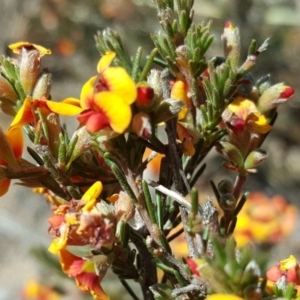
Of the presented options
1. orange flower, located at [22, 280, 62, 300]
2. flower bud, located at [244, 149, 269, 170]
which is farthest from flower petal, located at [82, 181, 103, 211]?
orange flower, located at [22, 280, 62, 300]

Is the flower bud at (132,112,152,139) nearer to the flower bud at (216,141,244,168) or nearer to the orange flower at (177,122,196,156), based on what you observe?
the orange flower at (177,122,196,156)

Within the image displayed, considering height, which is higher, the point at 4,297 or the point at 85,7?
the point at 85,7

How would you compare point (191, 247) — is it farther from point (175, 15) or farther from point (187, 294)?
point (175, 15)

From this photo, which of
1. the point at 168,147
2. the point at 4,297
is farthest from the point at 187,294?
the point at 4,297

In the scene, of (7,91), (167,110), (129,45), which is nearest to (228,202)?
(167,110)

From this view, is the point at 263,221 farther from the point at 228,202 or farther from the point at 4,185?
the point at 4,185

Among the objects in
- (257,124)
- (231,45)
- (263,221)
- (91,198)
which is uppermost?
(231,45)
